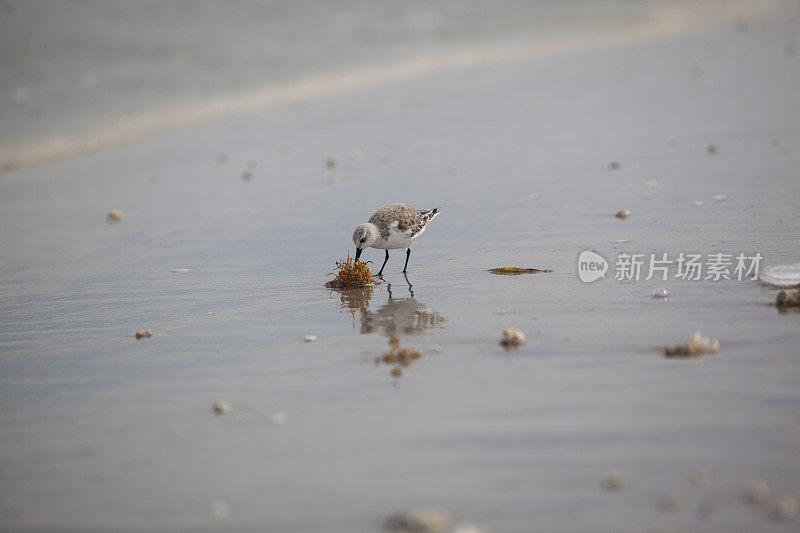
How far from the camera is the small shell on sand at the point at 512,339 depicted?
238 inches

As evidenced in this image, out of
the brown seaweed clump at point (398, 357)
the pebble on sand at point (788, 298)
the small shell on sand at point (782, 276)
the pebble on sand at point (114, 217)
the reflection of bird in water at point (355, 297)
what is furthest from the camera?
the pebble on sand at point (114, 217)

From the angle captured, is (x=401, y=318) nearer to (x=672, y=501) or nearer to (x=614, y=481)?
(x=614, y=481)

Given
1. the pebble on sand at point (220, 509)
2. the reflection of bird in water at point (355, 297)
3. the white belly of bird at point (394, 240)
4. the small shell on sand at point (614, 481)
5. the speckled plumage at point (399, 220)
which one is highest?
the speckled plumage at point (399, 220)

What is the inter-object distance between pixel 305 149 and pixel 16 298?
24.0 ft

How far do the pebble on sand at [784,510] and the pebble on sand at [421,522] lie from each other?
139 cm

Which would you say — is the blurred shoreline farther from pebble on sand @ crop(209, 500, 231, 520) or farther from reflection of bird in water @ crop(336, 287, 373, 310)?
pebble on sand @ crop(209, 500, 231, 520)

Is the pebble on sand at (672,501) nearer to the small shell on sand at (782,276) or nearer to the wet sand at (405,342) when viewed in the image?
the wet sand at (405,342)

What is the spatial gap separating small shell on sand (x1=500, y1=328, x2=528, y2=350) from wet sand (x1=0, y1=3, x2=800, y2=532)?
3.4 inches

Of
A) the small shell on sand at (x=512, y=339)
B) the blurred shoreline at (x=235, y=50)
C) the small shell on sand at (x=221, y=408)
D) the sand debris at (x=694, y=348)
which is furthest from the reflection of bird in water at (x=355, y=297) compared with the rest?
the blurred shoreline at (x=235, y=50)

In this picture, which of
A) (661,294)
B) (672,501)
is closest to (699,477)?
(672,501)

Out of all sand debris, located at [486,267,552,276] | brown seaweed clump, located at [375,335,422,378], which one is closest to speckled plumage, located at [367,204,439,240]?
sand debris, located at [486,267,552,276]

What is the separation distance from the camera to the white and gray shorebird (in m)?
8.30

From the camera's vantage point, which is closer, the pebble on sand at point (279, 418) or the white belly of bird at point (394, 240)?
the pebble on sand at point (279, 418)

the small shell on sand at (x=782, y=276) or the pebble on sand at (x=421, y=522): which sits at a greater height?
the small shell on sand at (x=782, y=276)
